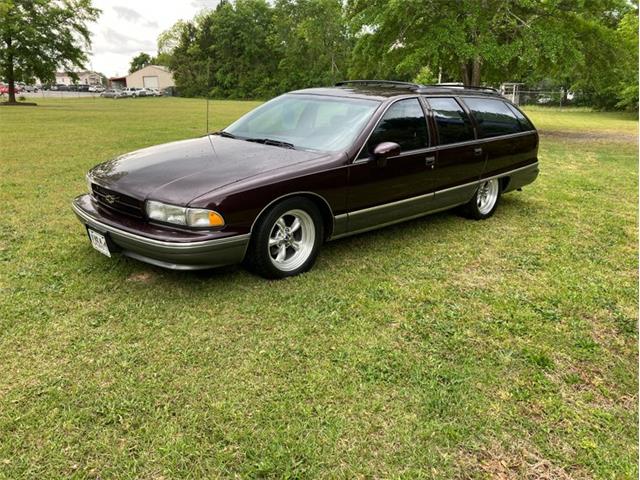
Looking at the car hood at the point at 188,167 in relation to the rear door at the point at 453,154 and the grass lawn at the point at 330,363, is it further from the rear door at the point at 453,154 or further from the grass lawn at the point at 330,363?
the rear door at the point at 453,154

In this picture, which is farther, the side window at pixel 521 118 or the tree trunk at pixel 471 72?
the tree trunk at pixel 471 72

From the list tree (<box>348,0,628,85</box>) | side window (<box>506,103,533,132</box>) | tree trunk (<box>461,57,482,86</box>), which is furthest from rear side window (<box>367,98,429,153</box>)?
tree trunk (<box>461,57,482,86</box>)

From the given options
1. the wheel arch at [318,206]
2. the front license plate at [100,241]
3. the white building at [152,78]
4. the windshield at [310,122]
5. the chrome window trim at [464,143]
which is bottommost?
the front license plate at [100,241]

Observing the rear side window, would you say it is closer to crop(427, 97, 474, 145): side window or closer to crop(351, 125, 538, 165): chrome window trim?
crop(351, 125, 538, 165): chrome window trim

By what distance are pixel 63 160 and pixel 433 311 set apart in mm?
8343

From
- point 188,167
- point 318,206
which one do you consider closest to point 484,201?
point 318,206

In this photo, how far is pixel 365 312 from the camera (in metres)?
3.60

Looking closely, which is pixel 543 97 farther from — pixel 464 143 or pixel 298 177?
pixel 298 177

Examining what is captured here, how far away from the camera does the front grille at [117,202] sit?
3.67 m

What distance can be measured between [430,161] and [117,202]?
2866 mm

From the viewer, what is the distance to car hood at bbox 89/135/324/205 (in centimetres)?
361

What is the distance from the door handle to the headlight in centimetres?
227

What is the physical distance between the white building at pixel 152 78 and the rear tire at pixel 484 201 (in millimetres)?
90014

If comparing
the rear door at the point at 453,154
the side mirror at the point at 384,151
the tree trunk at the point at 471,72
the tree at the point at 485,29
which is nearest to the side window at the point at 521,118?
the rear door at the point at 453,154
